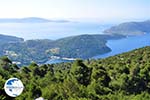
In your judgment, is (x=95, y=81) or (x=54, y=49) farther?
(x=54, y=49)

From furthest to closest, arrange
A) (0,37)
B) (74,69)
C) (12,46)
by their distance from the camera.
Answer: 1. (0,37)
2. (12,46)
3. (74,69)

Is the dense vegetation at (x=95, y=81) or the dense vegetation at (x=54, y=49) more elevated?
the dense vegetation at (x=95, y=81)

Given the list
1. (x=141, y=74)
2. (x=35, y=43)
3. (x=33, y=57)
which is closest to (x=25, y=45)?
(x=35, y=43)

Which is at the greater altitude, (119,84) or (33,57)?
(119,84)

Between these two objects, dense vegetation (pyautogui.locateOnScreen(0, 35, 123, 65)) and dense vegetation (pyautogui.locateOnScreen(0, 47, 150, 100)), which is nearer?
dense vegetation (pyautogui.locateOnScreen(0, 47, 150, 100))

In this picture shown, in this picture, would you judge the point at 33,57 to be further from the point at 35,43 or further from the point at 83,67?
the point at 83,67

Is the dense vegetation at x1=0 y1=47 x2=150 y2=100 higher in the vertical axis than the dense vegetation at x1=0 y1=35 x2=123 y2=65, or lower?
higher

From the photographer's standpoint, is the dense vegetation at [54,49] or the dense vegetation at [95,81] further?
the dense vegetation at [54,49]

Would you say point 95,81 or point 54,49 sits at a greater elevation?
point 95,81
